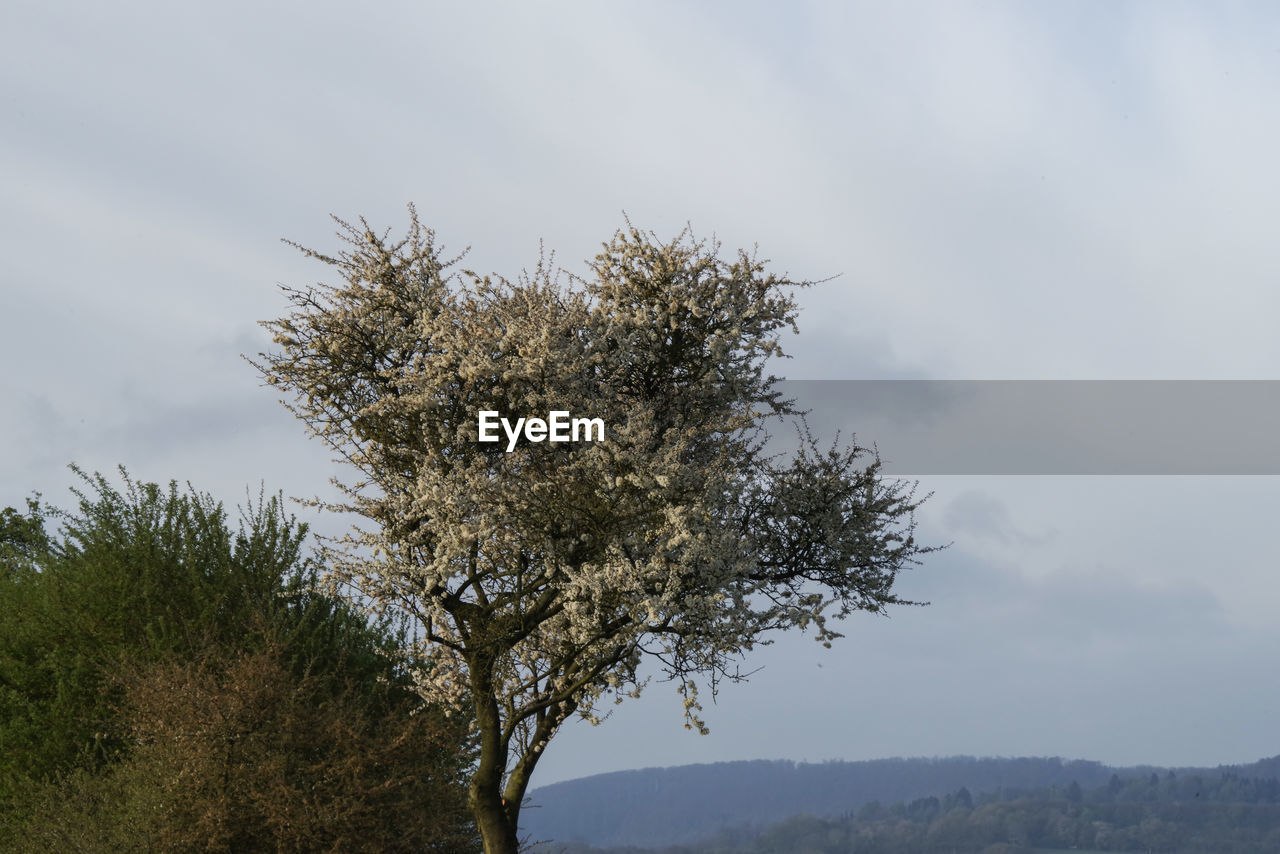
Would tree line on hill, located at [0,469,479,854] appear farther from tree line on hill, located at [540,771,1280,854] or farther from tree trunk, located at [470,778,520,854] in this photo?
tree line on hill, located at [540,771,1280,854]

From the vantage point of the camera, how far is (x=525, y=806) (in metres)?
23.8

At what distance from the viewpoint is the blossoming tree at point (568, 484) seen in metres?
19.3

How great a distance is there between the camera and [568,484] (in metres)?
19.8

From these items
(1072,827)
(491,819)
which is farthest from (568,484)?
(1072,827)

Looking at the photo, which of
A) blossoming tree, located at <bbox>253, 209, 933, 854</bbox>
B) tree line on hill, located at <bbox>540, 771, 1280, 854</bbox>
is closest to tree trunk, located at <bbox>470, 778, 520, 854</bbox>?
blossoming tree, located at <bbox>253, 209, 933, 854</bbox>

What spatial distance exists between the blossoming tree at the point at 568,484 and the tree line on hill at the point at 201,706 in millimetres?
2019

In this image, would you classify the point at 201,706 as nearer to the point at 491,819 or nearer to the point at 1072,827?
the point at 491,819

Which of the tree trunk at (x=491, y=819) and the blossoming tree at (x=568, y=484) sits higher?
the blossoming tree at (x=568, y=484)

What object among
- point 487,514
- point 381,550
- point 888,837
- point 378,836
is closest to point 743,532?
point 487,514

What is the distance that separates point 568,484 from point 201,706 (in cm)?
777

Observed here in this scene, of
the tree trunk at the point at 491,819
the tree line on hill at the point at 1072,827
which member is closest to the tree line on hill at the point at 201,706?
the tree trunk at the point at 491,819

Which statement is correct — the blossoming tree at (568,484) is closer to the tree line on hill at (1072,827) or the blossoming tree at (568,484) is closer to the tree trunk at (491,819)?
the tree trunk at (491,819)

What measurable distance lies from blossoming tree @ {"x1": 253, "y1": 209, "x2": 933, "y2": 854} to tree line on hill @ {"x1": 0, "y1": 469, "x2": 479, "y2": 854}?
202 centimetres

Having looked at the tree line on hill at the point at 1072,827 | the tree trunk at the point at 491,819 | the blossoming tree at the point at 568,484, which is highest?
the blossoming tree at the point at 568,484
